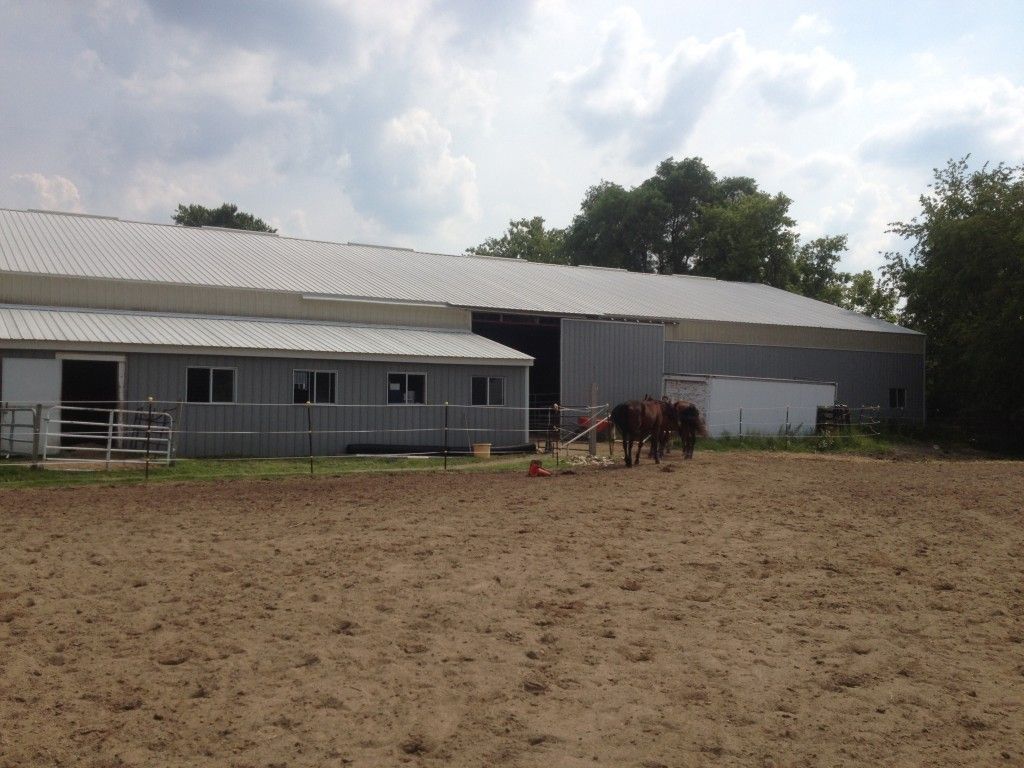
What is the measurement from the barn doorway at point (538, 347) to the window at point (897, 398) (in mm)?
13813

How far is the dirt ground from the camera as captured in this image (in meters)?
5.31

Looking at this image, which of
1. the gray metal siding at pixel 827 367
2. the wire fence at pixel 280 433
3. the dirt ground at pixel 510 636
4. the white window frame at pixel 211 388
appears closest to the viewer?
the dirt ground at pixel 510 636

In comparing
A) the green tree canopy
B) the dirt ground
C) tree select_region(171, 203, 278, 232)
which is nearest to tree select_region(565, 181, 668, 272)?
the green tree canopy

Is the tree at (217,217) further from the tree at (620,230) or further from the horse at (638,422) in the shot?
the horse at (638,422)

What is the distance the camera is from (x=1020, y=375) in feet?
109

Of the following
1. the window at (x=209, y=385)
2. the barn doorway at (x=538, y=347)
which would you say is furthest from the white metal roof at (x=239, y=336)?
the barn doorway at (x=538, y=347)

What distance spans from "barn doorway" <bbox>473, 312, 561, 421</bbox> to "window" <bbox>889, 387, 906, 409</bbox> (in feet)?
45.3

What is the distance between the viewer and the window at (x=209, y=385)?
20.9 metres

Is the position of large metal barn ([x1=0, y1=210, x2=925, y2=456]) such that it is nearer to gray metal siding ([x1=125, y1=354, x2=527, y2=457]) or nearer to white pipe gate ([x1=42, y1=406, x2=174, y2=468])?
gray metal siding ([x1=125, y1=354, x2=527, y2=457])

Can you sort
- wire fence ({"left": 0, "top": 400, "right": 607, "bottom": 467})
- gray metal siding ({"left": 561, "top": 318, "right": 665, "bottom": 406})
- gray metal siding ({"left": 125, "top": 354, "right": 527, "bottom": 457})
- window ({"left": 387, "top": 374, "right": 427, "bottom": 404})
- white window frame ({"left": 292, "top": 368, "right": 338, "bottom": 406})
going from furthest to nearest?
gray metal siding ({"left": 561, "top": 318, "right": 665, "bottom": 406}) < window ({"left": 387, "top": 374, "right": 427, "bottom": 404}) < white window frame ({"left": 292, "top": 368, "right": 338, "bottom": 406}) < gray metal siding ({"left": 125, "top": 354, "right": 527, "bottom": 457}) < wire fence ({"left": 0, "top": 400, "right": 607, "bottom": 467})

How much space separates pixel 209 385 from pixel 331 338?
12.0 feet

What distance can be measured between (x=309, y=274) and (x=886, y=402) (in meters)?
23.1

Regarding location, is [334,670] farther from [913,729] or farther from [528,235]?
[528,235]

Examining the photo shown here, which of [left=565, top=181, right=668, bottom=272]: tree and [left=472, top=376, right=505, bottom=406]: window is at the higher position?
[left=565, top=181, right=668, bottom=272]: tree
